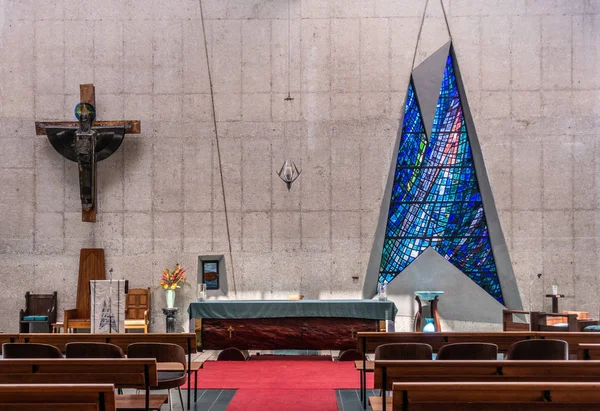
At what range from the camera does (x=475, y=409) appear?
287cm

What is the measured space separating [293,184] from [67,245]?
3666mm

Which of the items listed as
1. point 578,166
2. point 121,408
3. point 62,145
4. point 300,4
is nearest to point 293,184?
point 300,4

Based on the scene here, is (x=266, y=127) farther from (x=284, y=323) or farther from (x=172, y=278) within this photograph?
(x=284, y=323)

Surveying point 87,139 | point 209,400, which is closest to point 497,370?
point 209,400

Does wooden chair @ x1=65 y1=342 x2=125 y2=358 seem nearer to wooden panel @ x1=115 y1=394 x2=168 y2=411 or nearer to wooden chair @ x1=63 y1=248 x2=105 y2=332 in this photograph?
wooden panel @ x1=115 y1=394 x2=168 y2=411

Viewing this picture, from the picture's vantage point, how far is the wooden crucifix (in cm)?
997

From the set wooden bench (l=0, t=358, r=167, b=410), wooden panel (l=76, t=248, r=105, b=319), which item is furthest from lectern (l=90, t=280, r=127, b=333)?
wooden bench (l=0, t=358, r=167, b=410)

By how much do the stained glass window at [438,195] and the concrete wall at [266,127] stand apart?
13.6 inches

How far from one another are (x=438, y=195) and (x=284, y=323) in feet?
12.4

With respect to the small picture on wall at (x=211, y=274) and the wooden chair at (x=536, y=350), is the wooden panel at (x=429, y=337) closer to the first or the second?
the wooden chair at (x=536, y=350)

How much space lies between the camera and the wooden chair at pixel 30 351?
4.36 meters

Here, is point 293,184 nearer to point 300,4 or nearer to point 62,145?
point 300,4

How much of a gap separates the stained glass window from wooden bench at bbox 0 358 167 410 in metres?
6.68

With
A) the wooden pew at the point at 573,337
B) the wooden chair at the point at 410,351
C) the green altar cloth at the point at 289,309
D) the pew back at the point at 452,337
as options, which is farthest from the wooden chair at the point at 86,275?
the wooden pew at the point at 573,337
